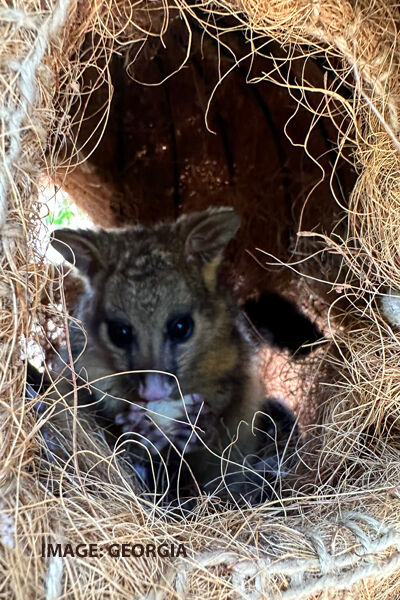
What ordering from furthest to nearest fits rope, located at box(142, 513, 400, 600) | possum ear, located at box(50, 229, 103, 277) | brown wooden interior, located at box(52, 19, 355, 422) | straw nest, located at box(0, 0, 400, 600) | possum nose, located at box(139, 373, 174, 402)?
brown wooden interior, located at box(52, 19, 355, 422)
possum ear, located at box(50, 229, 103, 277)
possum nose, located at box(139, 373, 174, 402)
rope, located at box(142, 513, 400, 600)
straw nest, located at box(0, 0, 400, 600)

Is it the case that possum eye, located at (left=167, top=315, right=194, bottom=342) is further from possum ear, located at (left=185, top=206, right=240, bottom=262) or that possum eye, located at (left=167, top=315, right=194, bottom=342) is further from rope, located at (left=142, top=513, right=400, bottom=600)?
rope, located at (left=142, top=513, right=400, bottom=600)

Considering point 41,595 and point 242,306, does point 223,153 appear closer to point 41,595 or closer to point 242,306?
point 242,306

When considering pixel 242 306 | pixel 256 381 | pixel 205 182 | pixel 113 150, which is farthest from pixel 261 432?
pixel 113 150

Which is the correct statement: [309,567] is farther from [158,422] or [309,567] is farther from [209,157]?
[209,157]

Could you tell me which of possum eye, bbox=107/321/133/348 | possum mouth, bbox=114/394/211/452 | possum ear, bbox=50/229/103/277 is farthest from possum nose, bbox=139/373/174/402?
possum ear, bbox=50/229/103/277

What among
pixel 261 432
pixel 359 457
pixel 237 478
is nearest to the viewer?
pixel 359 457

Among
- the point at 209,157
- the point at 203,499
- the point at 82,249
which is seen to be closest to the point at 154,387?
the point at 203,499

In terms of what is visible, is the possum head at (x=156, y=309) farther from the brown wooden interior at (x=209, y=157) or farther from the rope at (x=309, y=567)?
the rope at (x=309, y=567)
